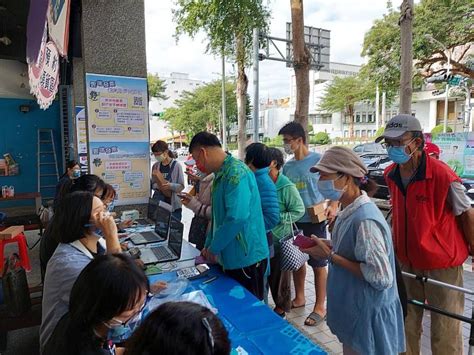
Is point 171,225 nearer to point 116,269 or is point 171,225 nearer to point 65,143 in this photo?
point 116,269

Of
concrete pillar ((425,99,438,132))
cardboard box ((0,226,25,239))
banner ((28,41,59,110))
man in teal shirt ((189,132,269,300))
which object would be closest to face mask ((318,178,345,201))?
man in teal shirt ((189,132,269,300))

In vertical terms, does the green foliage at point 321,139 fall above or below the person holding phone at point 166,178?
above

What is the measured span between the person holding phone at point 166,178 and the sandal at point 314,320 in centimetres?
→ 172

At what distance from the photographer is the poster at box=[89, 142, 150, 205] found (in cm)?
348

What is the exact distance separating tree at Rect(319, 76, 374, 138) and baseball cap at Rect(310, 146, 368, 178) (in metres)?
30.8

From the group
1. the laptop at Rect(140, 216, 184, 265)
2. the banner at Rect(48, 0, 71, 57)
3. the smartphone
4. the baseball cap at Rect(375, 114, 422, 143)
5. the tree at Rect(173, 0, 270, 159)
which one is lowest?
the laptop at Rect(140, 216, 184, 265)

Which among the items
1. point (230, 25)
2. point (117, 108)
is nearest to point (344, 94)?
point (230, 25)

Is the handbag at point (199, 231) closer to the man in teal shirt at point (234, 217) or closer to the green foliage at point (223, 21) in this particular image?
the man in teal shirt at point (234, 217)

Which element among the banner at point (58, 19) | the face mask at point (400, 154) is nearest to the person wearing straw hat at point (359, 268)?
the face mask at point (400, 154)

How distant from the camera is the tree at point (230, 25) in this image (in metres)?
6.92

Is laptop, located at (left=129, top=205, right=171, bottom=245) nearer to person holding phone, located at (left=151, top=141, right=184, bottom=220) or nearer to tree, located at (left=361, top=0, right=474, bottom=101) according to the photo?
person holding phone, located at (left=151, top=141, right=184, bottom=220)

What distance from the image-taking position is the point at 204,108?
30.0 m

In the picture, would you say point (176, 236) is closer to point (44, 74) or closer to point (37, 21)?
point (37, 21)

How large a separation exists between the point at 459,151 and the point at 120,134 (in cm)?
599
